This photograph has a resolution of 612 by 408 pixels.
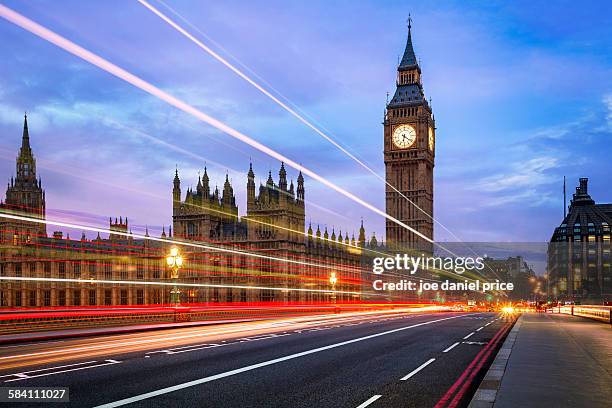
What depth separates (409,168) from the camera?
15388 centimetres

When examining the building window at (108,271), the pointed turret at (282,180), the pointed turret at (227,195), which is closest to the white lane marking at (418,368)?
the pointed turret at (282,180)

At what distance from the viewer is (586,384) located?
1348cm

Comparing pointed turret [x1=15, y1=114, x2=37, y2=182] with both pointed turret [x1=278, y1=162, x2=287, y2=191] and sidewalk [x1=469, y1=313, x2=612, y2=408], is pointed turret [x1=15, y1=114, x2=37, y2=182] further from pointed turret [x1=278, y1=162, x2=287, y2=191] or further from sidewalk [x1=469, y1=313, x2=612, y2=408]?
sidewalk [x1=469, y1=313, x2=612, y2=408]

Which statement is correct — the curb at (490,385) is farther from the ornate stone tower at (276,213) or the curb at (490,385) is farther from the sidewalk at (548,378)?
the ornate stone tower at (276,213)

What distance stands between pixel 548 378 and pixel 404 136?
473ft

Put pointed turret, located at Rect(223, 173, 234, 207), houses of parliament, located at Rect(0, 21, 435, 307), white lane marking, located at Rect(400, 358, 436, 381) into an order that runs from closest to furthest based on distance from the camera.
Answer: white lane marking, located at Rect(400, 358, 436, 381) → houses of parliament, located at Rect(0, 21, 435, 307) → pointed turret, located at Rect(223, 173, 234, 207)

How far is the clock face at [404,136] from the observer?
6078 inches

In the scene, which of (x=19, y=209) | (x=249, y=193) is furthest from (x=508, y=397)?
(x=19, y=209)

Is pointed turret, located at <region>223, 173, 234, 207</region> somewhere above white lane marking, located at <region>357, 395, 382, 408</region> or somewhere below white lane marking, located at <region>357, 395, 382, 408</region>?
above

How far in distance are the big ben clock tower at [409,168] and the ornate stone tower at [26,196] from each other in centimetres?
7875

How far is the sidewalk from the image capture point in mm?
11492

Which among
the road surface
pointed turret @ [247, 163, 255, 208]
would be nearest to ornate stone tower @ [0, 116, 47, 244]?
pointed turret @ [247, 163, 255, 208]

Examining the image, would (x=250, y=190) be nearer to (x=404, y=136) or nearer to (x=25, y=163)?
(x=25, y=163)

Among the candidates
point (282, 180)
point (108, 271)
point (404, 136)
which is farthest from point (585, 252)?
point (108, 271)
